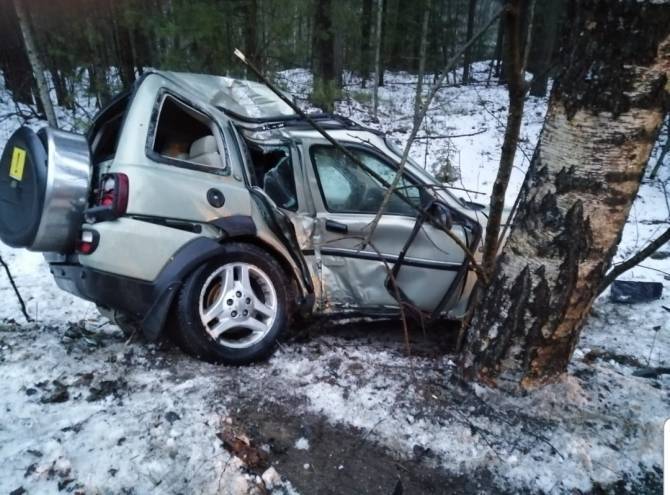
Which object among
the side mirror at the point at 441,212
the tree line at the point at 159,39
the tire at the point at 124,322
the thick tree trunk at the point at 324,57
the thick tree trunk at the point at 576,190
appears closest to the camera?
the thick tree trunk at the point at 576,190

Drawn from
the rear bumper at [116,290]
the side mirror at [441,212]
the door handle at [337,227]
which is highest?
the side mirror at [441,212]

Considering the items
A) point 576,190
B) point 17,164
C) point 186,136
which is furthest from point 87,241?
point 576,190

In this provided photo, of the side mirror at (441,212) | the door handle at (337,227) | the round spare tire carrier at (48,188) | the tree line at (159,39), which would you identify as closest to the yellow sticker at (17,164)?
the round spare tire carrier at (48,188)

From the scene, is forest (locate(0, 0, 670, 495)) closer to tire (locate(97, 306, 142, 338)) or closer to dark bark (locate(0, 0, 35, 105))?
tire (locate(97, 306, 142, 338))

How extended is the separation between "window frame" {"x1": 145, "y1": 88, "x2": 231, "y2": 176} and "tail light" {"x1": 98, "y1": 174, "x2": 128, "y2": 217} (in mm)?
250

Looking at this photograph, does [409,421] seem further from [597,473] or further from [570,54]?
[570,54]

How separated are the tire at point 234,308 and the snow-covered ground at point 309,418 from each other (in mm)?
127

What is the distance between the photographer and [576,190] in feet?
7.63

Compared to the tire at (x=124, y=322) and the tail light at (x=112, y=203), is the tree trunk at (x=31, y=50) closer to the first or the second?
the tire at (x=124, y=322)

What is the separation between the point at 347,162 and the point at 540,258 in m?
1.75

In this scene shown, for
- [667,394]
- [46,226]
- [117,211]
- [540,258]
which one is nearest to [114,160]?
[117,211]

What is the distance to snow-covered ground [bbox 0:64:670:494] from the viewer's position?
2.19 metres

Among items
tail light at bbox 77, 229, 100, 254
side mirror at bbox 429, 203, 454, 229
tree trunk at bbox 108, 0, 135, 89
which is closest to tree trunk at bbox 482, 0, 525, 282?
side mirror at bbox 429, 203, 454, 229

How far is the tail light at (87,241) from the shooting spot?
2.86 m
